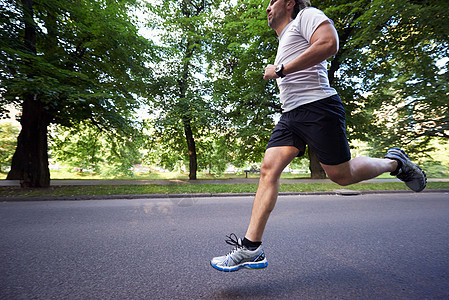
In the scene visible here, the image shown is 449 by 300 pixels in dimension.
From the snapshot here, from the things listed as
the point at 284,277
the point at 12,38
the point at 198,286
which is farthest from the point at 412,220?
the point at 12,38

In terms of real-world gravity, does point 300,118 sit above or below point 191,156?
above

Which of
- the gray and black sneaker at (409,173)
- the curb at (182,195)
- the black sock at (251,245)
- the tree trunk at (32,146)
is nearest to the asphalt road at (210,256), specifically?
the black sock at (251,245)

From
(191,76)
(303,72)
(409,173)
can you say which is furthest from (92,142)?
(409,173)

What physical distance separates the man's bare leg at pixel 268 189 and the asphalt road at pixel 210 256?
0.41 metres

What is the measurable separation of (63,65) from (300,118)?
9.37m

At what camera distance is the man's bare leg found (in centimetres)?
172

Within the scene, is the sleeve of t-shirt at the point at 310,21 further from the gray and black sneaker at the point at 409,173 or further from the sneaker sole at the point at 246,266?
the sneaker sole at the point at 246,266

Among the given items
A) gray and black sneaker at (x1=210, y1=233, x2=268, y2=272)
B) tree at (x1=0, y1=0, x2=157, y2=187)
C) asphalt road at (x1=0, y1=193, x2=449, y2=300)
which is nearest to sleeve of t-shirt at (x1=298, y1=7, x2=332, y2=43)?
gray and black sneaker at (x1=210, y1=233, x2=268, y2=272)

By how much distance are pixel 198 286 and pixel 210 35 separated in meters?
13.9

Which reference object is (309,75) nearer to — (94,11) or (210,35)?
(94,11)

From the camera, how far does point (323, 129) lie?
1.64m

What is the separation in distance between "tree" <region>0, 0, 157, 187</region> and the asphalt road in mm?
4566

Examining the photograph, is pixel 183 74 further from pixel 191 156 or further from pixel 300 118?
pixel 300 118

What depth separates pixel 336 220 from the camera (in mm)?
3711
